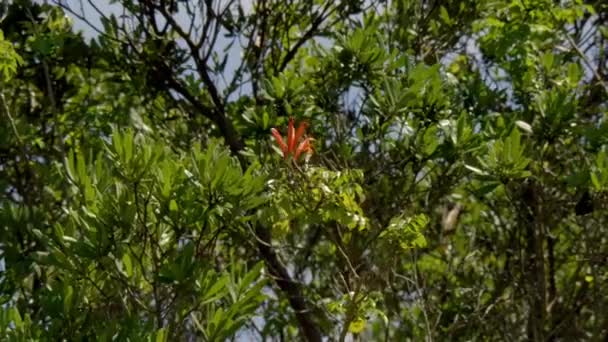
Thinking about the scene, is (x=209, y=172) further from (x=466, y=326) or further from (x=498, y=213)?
(x=498, y=213)

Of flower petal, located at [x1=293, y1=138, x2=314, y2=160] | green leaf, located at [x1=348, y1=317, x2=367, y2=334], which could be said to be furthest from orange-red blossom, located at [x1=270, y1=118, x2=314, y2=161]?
green leaf, located at [x1=348, y1=317, x2=367, y2=334]

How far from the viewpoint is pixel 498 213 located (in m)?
6.10

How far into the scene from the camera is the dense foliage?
331 cm

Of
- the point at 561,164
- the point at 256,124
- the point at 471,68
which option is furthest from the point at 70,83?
the point at 561,164

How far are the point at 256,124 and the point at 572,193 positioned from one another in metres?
1.95

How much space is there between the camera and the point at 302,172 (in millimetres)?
3422

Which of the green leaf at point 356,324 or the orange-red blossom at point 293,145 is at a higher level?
the orange-red blossom at point 293,145

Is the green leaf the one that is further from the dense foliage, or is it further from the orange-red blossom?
the orange-red blossom

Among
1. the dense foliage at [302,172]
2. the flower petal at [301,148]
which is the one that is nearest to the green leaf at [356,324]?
the dense foliage at [302,172]

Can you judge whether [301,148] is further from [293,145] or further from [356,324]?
[356,324]

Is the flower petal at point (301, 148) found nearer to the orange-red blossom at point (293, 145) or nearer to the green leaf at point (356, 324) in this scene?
the orange-red blossom at point (293, 145)

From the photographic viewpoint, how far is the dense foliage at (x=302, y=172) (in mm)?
3312

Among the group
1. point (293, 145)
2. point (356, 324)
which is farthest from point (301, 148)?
point (356, 324)

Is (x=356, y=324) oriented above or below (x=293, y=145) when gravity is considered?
below
